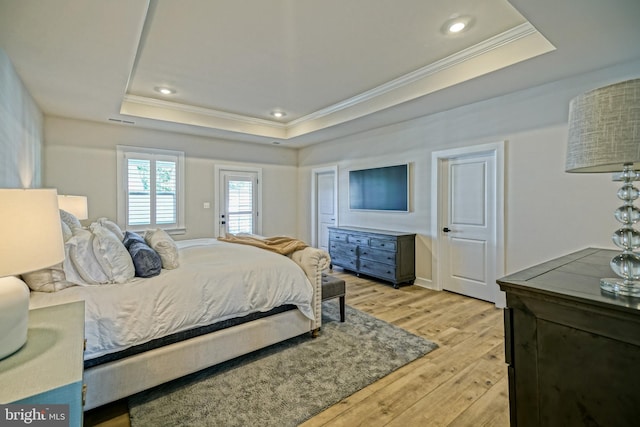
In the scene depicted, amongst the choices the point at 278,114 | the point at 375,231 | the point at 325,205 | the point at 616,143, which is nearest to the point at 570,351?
the point at 616,143

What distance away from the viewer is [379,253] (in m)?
4.66

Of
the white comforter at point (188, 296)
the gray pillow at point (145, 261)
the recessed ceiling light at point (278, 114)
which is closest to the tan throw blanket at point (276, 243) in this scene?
the white comforter at point (188, 296)

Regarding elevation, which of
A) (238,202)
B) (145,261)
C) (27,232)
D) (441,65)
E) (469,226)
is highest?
(441,65)

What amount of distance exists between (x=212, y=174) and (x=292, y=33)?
12.0 feet

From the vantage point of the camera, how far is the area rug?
187 cm

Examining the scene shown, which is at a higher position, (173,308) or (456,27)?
(456,27)

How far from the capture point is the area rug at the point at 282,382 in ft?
6.15

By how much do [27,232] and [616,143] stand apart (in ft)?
6.25

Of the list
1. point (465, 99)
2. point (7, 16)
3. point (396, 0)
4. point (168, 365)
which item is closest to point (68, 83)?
point (7, 16)

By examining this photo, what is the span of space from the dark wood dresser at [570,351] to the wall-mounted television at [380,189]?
11.6ft

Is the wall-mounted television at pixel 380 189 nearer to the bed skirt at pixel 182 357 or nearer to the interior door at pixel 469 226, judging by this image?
the interior door at pixel 469 226

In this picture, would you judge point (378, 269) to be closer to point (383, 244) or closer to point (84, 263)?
point (383, 244)

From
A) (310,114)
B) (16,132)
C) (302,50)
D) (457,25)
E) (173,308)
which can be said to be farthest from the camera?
(310,114)

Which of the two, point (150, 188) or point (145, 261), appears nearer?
point (145, 261)
